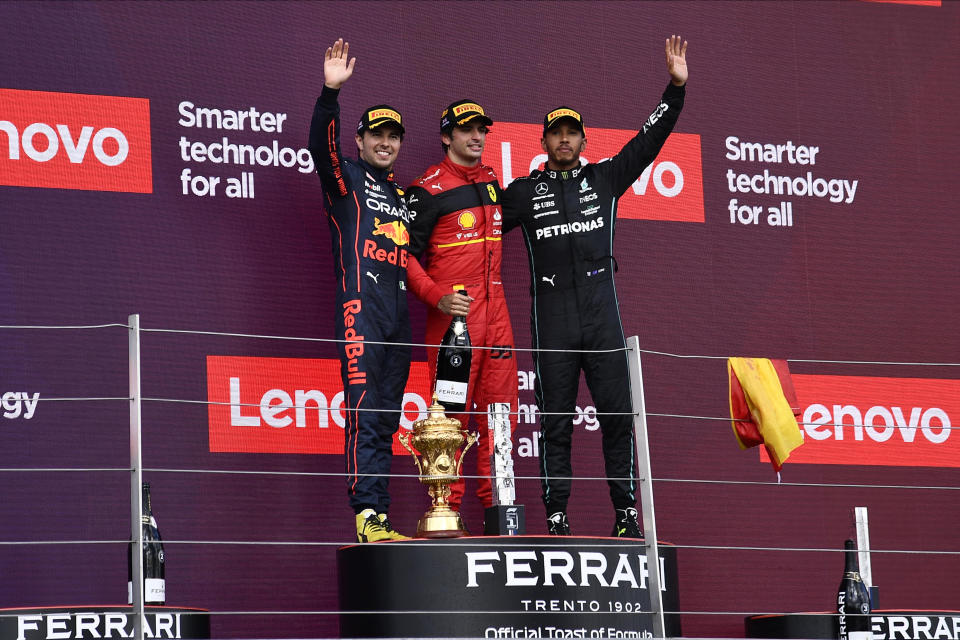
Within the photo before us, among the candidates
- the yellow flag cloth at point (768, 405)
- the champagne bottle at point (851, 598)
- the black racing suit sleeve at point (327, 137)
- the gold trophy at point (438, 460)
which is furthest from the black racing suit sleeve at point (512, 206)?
the champagne bottle at point (851, 598)

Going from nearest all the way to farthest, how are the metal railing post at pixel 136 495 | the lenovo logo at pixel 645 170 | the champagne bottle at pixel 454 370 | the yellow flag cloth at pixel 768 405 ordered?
the metal railing post at pixel 136 495 < the yellow flag cloth at pixel 768 405 < the champagne bottle at pixel 454 370 < the lenovo logo at pixel 645 170

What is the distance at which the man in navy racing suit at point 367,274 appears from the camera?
3.98 meters

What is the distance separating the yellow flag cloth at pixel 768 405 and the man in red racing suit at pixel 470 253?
88 centimetres

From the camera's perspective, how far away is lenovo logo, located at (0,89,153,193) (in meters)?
4.43

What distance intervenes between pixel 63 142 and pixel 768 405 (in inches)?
91.5

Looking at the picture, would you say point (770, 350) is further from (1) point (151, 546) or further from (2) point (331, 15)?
(1) point (151, 546)

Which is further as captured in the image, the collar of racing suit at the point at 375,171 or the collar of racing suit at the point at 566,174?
the collar of racing suit at the point at 566,174

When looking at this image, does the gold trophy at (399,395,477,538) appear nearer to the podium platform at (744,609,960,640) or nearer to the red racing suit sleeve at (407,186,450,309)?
the red racing suit sleeve at (407,186,450,309)

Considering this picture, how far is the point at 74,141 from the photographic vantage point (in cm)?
449

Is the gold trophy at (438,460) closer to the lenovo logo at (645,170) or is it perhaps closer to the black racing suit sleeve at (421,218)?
the black racing suit sleeve at (421,218)

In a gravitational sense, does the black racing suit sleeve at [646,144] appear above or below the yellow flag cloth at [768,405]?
above

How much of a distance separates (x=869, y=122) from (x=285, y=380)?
8.06 feet

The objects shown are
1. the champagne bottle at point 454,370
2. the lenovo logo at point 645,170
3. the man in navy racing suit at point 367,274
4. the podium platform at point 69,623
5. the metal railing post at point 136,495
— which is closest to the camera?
the metal railing post at point 136,495

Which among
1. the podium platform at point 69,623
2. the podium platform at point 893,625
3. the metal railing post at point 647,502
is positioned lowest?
the podium platform at point 893,625
